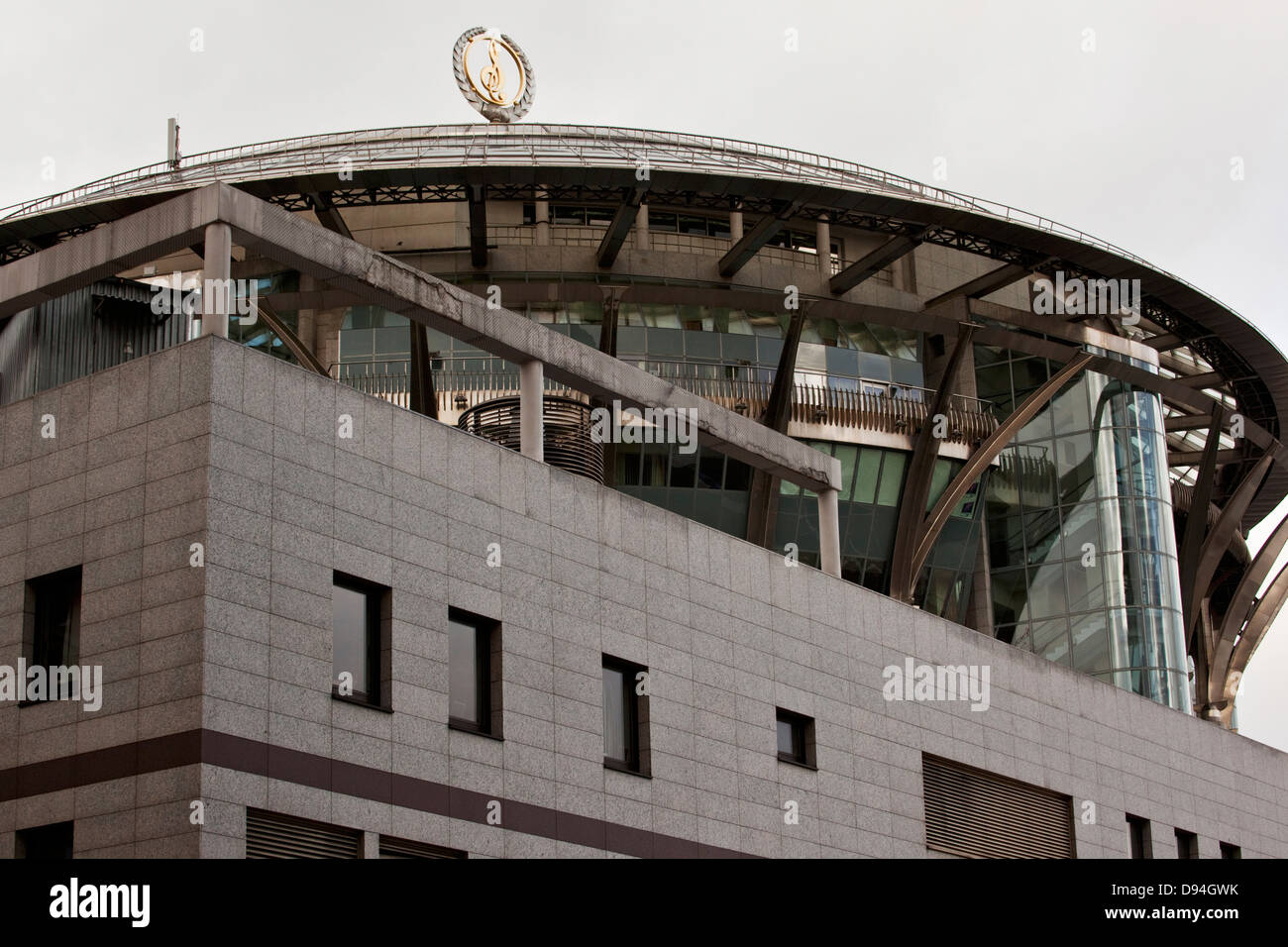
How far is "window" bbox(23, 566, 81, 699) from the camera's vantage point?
23.9 m

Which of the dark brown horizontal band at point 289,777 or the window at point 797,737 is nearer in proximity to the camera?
the dark brown horizontal band at point 289,777

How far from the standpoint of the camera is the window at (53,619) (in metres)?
23.9

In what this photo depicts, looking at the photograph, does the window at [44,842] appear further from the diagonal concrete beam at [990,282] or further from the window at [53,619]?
the diagonal concrete beam at [990,282]

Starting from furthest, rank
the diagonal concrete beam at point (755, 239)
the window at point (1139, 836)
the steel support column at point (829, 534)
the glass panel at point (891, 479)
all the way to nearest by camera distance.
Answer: the glass panel at point (891, 479), the diagonal concrete beam at point (755, 239), the window at point (1139, 836), the steel support column at point (829, 534)

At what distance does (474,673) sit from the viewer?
2650 cm

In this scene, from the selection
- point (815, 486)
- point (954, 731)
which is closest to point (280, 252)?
point (815, 486)

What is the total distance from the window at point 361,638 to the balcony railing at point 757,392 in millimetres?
20621

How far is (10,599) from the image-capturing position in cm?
2427

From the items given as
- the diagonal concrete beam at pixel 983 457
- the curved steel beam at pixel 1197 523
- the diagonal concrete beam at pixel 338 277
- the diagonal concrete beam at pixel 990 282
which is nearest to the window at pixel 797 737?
the diagonal concrete beam at pixel 338 277

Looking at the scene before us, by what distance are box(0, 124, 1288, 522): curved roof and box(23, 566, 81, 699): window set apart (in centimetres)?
2180

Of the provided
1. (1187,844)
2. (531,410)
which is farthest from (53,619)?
(1187,844)

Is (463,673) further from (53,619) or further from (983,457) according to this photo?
(983,457)
